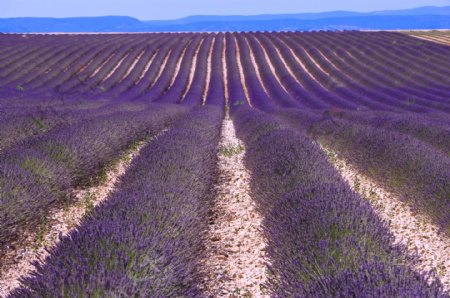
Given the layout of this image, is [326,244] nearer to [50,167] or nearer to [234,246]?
[234,246]

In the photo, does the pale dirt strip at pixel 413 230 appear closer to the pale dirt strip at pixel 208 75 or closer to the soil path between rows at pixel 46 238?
the soil path between rows at pixel 46 238

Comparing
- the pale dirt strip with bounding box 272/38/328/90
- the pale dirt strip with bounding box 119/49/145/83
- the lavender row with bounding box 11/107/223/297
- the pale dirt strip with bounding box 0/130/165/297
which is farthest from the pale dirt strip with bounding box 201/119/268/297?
the pale dirt strip with bounding box 119/49/145/83

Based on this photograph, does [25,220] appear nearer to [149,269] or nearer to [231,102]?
[149,269]

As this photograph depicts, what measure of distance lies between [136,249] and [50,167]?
10.1 ft

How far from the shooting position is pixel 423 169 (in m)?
5.96

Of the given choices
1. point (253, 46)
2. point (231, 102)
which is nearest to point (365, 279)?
point (231, 102)

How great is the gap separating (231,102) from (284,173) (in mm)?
16121

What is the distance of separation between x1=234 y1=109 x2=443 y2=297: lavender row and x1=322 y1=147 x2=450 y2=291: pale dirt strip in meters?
0.37

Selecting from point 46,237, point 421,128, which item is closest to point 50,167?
point 46,237

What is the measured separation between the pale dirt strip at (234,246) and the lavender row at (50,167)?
1906mm

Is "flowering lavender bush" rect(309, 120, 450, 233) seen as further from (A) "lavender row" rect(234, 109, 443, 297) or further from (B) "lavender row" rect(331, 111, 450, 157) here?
(B) "lavender row" rect(331, 111, 450, 157)

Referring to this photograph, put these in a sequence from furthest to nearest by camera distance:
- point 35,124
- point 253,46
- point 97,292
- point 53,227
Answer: point 253,46 < point 35,124 < point 53,227 < point 97,292

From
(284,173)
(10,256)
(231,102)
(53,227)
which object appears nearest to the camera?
(10,256)

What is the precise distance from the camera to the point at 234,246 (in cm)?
445
